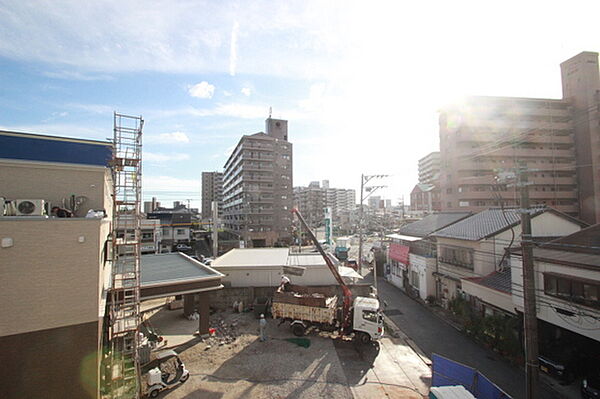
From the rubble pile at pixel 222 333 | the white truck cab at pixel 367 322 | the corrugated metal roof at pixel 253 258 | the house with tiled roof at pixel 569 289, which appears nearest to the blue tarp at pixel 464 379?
the white truck cab at pixel 367 322

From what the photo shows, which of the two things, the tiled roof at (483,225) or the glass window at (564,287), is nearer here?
the glass window at (564,287)

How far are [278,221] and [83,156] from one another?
42414 millimetres

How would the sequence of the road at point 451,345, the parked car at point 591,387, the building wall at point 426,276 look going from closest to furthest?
the parked car at point 591,387 < the road at point 451,345 < the building wall at point 426,276

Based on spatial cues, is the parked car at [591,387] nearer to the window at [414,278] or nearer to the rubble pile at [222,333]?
the window at [414,278]

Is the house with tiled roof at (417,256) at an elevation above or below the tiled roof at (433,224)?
below

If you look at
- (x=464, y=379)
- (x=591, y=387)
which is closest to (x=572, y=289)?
(x=591, y=387)

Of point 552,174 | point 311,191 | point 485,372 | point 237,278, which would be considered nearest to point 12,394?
point 237,278

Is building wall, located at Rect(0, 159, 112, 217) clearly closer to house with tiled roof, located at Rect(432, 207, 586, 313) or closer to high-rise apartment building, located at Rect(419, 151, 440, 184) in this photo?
house with tiled roof, located at Rect(432, 207, 586, 313)

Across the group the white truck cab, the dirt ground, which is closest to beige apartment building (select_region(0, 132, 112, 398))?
the dirt ground

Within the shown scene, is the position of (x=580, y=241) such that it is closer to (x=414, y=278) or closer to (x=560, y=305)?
(x=560, y=305)

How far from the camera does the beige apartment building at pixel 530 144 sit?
37750 millimetres

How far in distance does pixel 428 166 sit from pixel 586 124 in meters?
61.8

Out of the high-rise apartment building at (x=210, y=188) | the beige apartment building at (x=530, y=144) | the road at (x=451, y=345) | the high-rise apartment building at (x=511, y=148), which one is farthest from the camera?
the high-rise apartment building at (x=210, y=188)

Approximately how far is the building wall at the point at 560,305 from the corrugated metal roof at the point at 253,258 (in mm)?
13521
